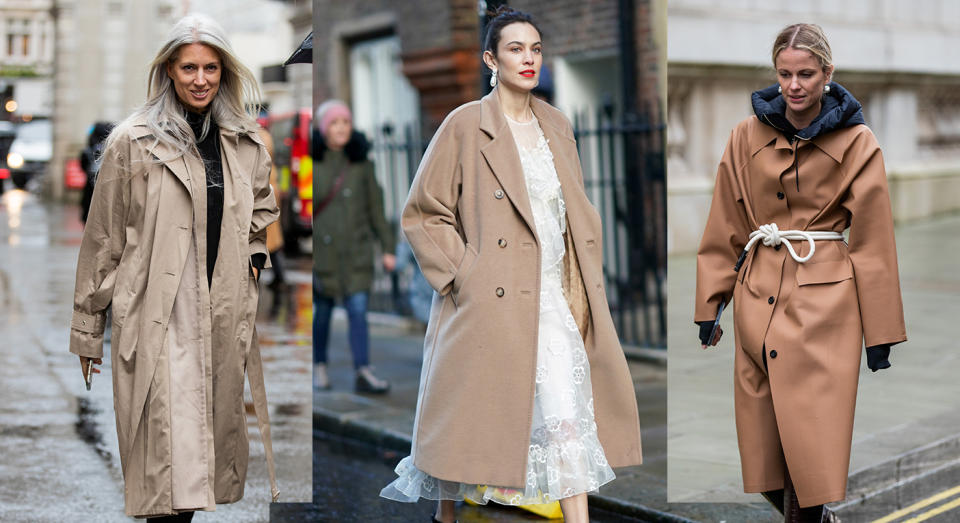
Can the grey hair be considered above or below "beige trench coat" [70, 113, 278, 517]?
above

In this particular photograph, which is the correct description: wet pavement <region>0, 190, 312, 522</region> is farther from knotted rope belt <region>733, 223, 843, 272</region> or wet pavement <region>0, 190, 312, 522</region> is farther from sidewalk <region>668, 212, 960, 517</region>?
knotted rope belt <region>733, 223, 843, 272</region>

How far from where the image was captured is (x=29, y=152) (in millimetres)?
42594

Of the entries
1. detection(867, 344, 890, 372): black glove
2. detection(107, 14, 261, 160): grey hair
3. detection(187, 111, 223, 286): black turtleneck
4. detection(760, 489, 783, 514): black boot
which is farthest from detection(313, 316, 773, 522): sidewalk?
detection(107, 14, 261, 160): grey hair

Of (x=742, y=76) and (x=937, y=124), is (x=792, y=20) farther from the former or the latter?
(x=937, y=124)

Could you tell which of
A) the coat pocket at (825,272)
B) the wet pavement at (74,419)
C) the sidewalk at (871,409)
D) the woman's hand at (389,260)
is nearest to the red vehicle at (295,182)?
the wet pavement at (74,419)

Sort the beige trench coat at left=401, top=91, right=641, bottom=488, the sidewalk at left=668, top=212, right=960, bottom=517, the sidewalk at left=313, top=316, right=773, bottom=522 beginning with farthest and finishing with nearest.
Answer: the sidewalk at left=668, top=212, right=960, bottom=517 → the sidewalk at left=313, top=316, right=773, bottom=522 → the beige trench coat at left=401, top=91, right=641, bottom=488

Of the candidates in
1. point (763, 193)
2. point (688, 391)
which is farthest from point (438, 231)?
point (688, 391)

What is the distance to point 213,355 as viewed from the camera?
14.1ft

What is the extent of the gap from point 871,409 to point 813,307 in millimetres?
3267

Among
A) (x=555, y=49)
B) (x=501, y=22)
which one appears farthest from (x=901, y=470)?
(x=555, y=49)

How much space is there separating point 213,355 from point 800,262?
78.9 inches

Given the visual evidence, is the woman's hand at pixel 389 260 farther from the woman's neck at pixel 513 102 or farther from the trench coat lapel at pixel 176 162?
the trench coat lapel at pixel 176 162

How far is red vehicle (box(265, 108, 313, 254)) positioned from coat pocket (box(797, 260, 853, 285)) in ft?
49.4

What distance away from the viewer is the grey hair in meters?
4.25
